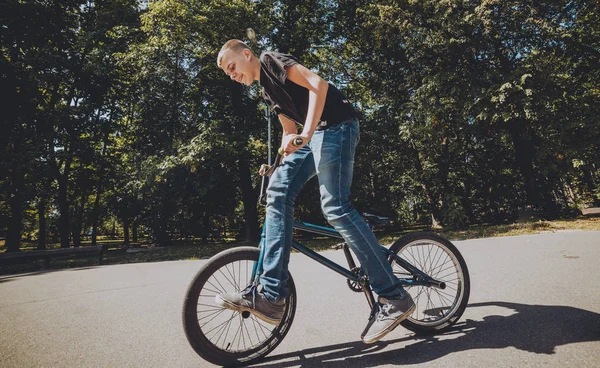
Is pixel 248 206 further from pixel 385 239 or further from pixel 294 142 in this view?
pixel 294 142

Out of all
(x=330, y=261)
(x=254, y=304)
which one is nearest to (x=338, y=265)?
(x=330, y=261)

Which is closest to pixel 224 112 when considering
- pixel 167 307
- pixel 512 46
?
pixel 167 307

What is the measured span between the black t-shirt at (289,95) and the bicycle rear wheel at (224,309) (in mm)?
1075

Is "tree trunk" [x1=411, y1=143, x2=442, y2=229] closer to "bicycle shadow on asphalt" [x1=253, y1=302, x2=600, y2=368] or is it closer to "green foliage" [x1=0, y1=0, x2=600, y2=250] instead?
"green foliage" [x1=0, y1=0, x2=600, y2=250]

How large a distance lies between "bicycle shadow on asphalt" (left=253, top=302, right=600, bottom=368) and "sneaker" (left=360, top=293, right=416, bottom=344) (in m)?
0.15

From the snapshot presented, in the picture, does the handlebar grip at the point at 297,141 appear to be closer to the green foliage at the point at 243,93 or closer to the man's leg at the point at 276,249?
the man's leg at the point at 276,249

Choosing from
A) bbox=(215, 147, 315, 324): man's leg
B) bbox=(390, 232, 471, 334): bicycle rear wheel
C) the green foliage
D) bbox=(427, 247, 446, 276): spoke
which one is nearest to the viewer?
bbox=(215, 147, 315, 324): man's leg

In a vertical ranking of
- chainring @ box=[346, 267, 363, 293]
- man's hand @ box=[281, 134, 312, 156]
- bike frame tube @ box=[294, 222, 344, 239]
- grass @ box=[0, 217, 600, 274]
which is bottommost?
grass @ box=[0, 217, 600, 274]

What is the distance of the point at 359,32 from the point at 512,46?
298 inches

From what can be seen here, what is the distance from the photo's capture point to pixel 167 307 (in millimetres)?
3416

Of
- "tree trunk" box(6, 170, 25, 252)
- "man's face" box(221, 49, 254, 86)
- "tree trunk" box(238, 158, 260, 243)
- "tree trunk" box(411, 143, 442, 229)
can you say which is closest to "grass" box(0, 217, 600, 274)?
"tree trunk" box(6, 170, 25, 252)

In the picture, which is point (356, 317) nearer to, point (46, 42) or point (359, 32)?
point (359, 32)

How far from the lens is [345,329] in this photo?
7.82 ft

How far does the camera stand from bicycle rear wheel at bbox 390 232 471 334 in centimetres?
227
